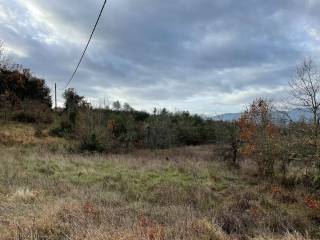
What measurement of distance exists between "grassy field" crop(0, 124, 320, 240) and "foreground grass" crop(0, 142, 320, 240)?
17 mm

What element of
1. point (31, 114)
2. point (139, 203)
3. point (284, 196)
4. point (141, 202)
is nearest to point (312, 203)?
point (284, 196)

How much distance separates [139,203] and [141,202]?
0.53 meters

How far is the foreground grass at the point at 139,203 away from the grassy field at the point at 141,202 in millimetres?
17

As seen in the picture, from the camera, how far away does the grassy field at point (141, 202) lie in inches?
245

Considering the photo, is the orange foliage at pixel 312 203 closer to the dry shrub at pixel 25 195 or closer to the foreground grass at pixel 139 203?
the foreground grass at pixel 139 203

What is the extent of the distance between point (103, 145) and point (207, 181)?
12.5 m

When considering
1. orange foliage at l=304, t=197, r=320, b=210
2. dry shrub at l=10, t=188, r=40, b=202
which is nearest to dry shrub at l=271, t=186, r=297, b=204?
orange foliage at l=304, t=197, r=320, b=210

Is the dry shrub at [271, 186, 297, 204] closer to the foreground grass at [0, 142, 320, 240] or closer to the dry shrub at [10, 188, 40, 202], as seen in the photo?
the foreground grass at [0, 142, 320, 240]

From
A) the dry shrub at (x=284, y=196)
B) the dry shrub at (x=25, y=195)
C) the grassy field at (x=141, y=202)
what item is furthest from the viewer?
the dry shrub at (x=284, y=196)

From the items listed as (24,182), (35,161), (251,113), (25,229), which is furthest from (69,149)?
(25,229)

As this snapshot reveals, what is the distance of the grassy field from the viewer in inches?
245

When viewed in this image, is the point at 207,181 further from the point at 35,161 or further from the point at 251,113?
the point at 35,161

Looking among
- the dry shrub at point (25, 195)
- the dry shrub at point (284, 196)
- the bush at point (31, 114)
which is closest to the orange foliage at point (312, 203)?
the dry shrub at point (284, 196)

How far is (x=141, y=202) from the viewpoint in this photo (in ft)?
35.3
